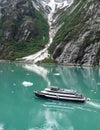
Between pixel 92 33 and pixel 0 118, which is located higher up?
pixel 92 33

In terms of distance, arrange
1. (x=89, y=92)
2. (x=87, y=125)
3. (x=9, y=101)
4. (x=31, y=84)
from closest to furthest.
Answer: (x=87, y=125) < (x=9, y=101) < (x=89, y=92) < (x=31, y=84)

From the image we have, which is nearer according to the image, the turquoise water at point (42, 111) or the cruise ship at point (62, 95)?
the turquoise water at point (42, 111)

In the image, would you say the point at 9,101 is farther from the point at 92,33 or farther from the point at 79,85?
the point at 92,33

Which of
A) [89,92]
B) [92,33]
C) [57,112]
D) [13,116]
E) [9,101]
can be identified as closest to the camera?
[13,116]

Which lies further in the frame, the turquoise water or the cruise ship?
the cruise ship

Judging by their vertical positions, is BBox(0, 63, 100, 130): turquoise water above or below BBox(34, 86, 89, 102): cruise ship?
below

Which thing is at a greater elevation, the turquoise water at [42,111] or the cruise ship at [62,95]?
the cruise ship at [62,95]

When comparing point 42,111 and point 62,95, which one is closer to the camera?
point 42,111

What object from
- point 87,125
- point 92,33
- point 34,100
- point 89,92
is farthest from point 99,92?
point 92,33

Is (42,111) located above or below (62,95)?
below

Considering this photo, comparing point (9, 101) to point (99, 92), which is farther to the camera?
point (99, 92)
